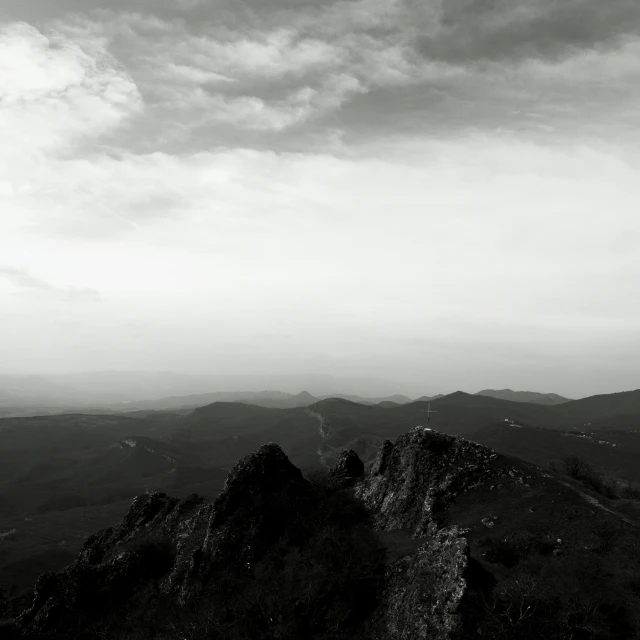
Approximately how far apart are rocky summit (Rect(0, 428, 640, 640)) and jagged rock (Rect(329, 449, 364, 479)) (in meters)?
0.28

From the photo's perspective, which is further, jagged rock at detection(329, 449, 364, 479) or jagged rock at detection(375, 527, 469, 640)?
jagged rock at detection(329, 449, 364, 479)

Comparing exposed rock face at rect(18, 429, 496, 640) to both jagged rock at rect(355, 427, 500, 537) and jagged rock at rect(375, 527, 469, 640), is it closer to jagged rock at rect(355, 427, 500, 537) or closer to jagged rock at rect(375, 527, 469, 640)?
jagged rock at rect(355, 427, 500, 537)

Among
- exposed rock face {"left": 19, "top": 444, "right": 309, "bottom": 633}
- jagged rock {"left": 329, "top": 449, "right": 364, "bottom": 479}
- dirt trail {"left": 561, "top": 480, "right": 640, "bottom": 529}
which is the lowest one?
exposed rock face {"left": 19, "top": 444, "right": 309, "bottom": 633}

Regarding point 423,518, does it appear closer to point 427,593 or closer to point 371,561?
point 371,561

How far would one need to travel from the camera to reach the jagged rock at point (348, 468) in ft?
176

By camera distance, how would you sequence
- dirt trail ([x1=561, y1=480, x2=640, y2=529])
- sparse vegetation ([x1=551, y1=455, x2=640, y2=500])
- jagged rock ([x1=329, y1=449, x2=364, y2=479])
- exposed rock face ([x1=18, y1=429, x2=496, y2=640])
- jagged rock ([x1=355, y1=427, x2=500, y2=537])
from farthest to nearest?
jagged rock ([x1=329, y1=449, x2=364, y2=479]) → sparse vegetation ([x1=551, y1=455, x2=640, y2=500]) → jagged rock ([x1=355, y1=427, x2=500, y2=537]) → exposed rock face ([x1=18, y1=429, x2=496, y2=640]) → dirt trail ([x1=561, y1=480, x2=640, y2=529])

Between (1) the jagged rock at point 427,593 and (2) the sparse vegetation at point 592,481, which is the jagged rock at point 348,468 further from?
(1) the jagged rock at point 427,593

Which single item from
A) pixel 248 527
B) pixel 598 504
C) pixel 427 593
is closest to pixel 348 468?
pixel 248 527

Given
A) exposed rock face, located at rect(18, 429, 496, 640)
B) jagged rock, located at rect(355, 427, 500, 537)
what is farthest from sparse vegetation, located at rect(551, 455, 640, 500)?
exposed rock face, located at rect(18, 429, 496, 640)

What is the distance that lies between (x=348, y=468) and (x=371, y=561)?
948 inches

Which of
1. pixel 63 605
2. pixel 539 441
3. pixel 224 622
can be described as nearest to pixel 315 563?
pixel 224 622

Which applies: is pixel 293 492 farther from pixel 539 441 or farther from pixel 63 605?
pixel 539 441

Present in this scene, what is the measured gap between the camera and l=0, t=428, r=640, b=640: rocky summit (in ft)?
71.1

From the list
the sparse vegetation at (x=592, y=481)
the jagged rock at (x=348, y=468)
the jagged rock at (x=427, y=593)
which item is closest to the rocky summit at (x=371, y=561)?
the jagged rock at (x=427, y=593)
